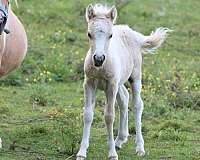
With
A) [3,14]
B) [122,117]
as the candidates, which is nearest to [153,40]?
[122,117]

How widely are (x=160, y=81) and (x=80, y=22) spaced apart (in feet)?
16.9

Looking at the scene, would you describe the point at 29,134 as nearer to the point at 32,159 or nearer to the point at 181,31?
the point at 32,159

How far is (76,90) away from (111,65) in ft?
14.5

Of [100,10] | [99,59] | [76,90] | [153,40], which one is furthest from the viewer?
[76,90]

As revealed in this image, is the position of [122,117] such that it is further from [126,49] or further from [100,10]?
[100,10]

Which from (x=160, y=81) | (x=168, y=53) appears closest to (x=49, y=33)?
(x=168, y=53)

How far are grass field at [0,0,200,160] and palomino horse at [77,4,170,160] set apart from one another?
30 centimetres

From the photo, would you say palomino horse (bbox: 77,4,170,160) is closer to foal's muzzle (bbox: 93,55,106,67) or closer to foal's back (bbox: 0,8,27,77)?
foal's muzzle (bbox: 93,55,106,67)

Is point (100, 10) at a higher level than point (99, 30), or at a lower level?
higher

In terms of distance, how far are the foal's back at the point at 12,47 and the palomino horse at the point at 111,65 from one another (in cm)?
115

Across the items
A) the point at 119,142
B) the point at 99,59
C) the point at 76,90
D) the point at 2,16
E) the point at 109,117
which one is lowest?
the point at 119,142

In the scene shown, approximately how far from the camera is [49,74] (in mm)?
11805

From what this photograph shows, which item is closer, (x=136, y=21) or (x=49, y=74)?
(x=49, y=74)

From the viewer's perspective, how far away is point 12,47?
772 cm
